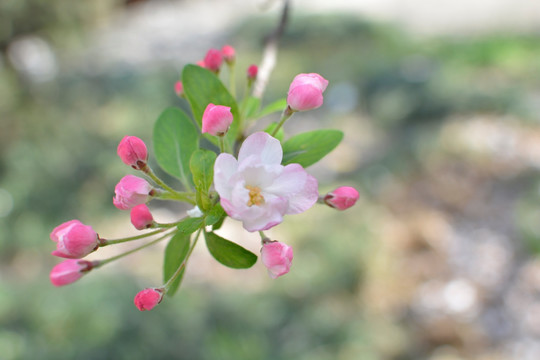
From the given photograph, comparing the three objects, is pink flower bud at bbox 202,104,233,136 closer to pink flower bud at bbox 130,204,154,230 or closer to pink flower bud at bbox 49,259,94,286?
pink flower bud at bbox 130,204,154,230

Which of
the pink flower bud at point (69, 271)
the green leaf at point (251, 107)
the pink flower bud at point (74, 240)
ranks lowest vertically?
the pink flower bud at point (69, 271)

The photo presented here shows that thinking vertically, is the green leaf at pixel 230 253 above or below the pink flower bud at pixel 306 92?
below

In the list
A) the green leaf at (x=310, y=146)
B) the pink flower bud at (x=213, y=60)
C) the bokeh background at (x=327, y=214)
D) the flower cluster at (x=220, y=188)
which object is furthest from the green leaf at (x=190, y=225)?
the bokeh background at (x=327, y=214)

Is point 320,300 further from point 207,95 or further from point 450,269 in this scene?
point 207,95

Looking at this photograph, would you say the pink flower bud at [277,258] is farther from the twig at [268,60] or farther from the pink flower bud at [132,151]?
the twig at [268,60]

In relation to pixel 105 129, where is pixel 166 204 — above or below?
below

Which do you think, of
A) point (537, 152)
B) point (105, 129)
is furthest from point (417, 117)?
point (105, 129)
